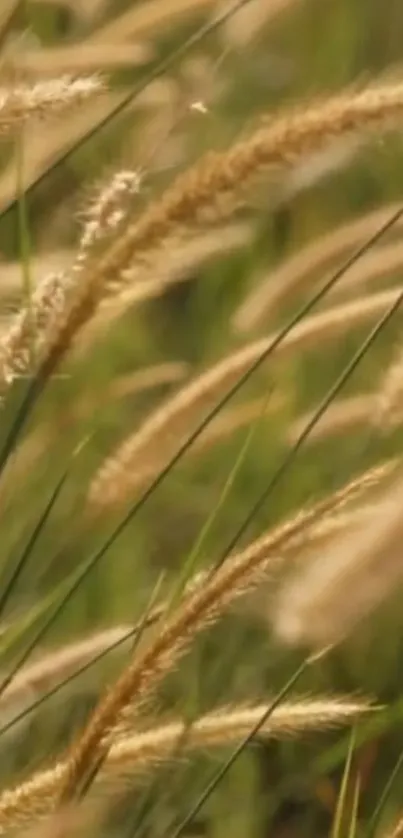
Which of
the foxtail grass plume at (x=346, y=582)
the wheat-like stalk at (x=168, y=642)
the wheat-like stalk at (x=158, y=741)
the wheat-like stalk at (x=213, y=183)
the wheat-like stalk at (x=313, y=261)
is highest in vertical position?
the wheat-like stalk at (x=213, y=183)

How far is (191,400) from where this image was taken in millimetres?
750

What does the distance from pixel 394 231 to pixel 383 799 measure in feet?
2.03

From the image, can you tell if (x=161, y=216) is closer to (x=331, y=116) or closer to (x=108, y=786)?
(x=331, y=116)

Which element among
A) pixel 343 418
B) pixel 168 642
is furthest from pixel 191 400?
pixel 168 642

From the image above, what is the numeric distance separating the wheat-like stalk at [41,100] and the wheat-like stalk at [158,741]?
25 centimetres

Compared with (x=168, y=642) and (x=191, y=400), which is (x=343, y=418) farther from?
(x=168, y=642)

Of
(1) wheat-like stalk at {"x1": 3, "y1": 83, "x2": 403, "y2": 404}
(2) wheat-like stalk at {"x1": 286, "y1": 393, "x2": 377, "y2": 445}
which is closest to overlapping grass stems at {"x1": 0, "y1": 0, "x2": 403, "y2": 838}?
(1) wheat-like stalk at {"x1": 3, "y1": 83, "x2": 403, "y2": 404}

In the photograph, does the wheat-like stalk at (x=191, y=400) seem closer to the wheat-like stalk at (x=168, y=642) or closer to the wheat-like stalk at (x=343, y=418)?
the wheat-like stalk at (x=343, y=418)

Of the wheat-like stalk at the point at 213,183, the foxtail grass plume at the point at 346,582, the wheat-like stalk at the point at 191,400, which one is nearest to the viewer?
the wheat-like stalk at the point at 213,183

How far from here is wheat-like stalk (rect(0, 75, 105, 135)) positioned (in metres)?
0.56

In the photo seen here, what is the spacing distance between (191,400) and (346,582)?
0.59 ft

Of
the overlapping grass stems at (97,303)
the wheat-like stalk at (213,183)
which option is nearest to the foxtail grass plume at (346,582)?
the overlapping grass stems at (97,303)

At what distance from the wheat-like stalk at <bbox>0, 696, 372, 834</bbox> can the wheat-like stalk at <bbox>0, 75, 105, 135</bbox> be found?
0.81ft

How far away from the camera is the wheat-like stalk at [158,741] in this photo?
57cm
